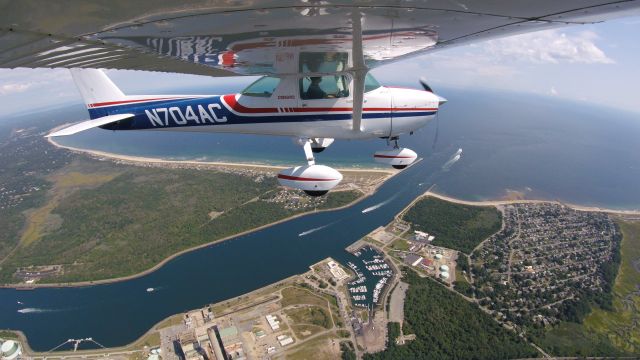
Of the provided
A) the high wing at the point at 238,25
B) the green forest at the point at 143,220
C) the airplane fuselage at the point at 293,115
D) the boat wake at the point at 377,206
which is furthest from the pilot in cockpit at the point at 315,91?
the boat wake at the point at 377,206

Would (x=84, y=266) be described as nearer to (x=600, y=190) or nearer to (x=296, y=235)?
(x=296, y=235)

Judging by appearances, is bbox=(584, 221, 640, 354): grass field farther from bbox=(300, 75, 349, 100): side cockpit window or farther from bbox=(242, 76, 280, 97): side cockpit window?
bbox=(242, 76, 280, 97): side cockpit window

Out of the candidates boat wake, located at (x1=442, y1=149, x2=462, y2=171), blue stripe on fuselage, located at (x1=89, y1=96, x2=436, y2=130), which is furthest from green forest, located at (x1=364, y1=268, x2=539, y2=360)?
boat wake, located at (x1=442, y1=149, x2=462, y2=171)

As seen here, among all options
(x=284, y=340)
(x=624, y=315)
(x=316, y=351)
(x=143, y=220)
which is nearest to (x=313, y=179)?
(x=316, y=351)

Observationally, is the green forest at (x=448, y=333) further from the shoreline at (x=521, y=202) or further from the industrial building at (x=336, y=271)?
the shoreline at (x=521, y=202)

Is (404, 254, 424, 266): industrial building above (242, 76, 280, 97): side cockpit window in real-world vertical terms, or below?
below

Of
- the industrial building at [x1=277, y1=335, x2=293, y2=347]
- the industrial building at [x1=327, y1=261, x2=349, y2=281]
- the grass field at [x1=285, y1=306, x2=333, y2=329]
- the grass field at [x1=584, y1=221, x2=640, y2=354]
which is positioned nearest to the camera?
the industrial building at [x1=277, y1=335, x2=293, y2=347]
